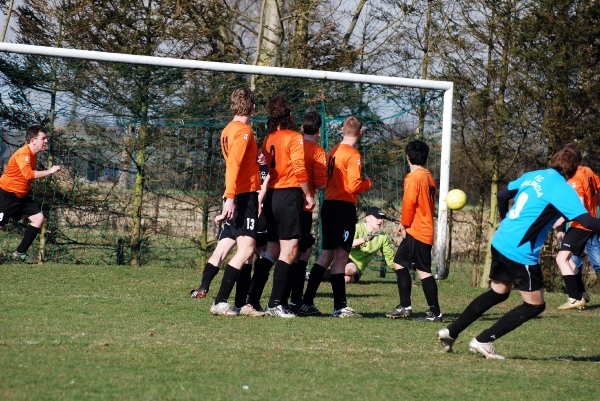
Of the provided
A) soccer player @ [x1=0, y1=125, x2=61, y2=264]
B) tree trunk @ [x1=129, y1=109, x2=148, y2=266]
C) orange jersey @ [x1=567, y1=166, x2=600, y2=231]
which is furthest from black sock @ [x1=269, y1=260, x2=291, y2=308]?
tree trunk @ [x1=129, y1=109, x2=148, y2=266]

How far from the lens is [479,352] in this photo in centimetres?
649

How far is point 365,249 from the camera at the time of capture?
12.2m

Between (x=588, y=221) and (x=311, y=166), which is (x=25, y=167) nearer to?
(x=311, y=166)

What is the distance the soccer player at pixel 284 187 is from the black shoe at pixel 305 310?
465 mm

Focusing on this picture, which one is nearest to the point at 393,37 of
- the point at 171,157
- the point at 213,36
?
the point at 213,36

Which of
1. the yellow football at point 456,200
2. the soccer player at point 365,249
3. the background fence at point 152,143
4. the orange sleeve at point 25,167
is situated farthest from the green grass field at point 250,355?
the background fence at point 152,143

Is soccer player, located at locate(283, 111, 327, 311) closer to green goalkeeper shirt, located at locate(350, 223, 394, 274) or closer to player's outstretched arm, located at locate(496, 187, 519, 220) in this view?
player's outstretched arm, located at locate(496, 187, 519, 220)

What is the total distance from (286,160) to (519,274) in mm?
2690

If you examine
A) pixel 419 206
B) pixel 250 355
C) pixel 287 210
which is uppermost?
pixel 419 206

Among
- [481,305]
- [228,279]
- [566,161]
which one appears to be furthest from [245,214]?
[566,161]

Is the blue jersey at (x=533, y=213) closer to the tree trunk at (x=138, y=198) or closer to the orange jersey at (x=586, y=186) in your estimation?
the orange jersey at (x=586, y=186)

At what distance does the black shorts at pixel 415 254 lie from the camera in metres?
8.55

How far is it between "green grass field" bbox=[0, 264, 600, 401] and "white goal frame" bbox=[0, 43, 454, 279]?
2.71 meters

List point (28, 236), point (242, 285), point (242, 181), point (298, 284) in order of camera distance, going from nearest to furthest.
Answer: point (242, 181) < point (242, 285) < point (298, 284) < point (28, 236)
